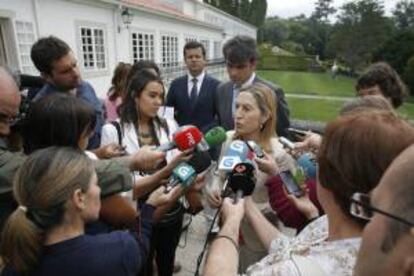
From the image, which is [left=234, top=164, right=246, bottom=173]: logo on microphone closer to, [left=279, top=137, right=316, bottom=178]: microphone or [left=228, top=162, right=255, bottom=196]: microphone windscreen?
[left=228, top=162, right=255, bottom=196]: microphone windscreen

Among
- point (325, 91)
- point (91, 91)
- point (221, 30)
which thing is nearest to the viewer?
point (91, 91)

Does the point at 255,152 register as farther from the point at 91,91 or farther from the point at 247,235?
the point at 91,91

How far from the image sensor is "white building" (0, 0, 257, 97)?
875 cm

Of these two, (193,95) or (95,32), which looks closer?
(193,95)

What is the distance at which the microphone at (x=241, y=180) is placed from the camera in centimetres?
186

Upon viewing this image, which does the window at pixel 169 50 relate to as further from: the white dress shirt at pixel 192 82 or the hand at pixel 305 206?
A: the hand at pixel 305 206

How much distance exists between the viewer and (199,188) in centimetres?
260

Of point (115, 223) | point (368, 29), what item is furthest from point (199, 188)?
point (368, 29)

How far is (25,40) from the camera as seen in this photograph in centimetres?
913

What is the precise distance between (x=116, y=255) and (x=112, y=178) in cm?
40

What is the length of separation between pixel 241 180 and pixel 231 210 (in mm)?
192

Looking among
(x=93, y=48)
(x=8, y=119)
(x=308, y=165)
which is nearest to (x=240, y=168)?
(x=308, y=165)

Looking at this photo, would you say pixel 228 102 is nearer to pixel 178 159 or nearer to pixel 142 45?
pixel 178 159

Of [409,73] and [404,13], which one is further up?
[404,13]
